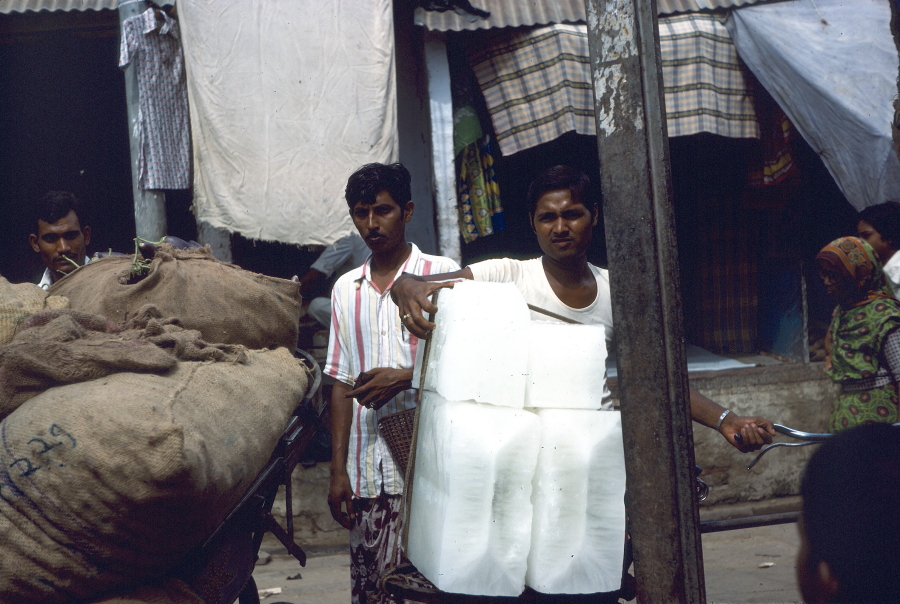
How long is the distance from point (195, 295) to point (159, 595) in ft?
3.14

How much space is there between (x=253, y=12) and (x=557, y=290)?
2855 millimetres

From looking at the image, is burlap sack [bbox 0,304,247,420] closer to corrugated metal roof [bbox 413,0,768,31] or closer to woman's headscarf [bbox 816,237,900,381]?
woman's headscarf [bbox 816,237,900,381]

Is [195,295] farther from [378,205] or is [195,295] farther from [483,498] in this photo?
[483,498]

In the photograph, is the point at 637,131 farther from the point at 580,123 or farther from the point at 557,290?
the point at 580,123

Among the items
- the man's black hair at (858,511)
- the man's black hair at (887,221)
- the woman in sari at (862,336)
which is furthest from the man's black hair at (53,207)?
the man's black hair at (887,221)

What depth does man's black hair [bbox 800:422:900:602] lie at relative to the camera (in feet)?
3.34

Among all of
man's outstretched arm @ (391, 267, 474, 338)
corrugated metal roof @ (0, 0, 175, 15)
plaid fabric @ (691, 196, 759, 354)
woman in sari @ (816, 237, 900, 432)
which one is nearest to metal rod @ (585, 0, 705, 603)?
man's outstretched arm @ (391, 267, 474, 338)

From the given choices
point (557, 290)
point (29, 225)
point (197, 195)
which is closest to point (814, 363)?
point (557, 290)

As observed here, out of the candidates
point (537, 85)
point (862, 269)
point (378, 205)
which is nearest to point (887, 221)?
point (862, 269)

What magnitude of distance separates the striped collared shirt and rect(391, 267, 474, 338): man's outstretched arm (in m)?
0.76

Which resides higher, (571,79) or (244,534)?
(571,79)

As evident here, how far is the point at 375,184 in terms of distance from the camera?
2.60 meters

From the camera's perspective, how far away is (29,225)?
5.56 m

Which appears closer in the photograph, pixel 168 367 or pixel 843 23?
pixel 168 367
